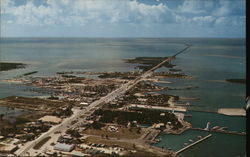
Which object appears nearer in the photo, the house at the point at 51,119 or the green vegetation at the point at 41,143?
the green vegetation at the point at 41,143

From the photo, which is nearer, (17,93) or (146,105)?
(146,105)

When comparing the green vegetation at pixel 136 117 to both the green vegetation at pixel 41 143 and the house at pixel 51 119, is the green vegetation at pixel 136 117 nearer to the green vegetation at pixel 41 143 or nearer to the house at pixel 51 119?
the house at pixel 51 119

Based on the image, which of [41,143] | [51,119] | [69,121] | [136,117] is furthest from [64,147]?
[136,117]

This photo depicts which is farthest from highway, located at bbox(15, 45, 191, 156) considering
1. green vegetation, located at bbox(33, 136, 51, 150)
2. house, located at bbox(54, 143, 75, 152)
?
house, located at bbox(54, 143, 75, 152)

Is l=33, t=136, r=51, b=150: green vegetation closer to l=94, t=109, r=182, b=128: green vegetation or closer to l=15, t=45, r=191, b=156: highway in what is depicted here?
l=15, t=45, r=191, b=156: highway

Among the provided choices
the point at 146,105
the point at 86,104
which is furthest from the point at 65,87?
the point at 146,105

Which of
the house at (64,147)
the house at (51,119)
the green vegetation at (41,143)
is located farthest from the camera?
the house at (51,119)

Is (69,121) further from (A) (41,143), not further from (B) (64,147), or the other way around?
(B) (64,147)

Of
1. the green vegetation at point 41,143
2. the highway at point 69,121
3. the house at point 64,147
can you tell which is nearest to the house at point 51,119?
the highway at point 69,121

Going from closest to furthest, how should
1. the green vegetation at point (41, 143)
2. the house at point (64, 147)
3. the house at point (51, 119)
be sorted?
the house at point (64, 147)
the green vegetation at point (41, 143)
the house at point (51, 119)

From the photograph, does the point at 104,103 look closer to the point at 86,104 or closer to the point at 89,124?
the point at 86,104

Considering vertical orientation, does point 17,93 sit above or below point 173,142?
→ above
